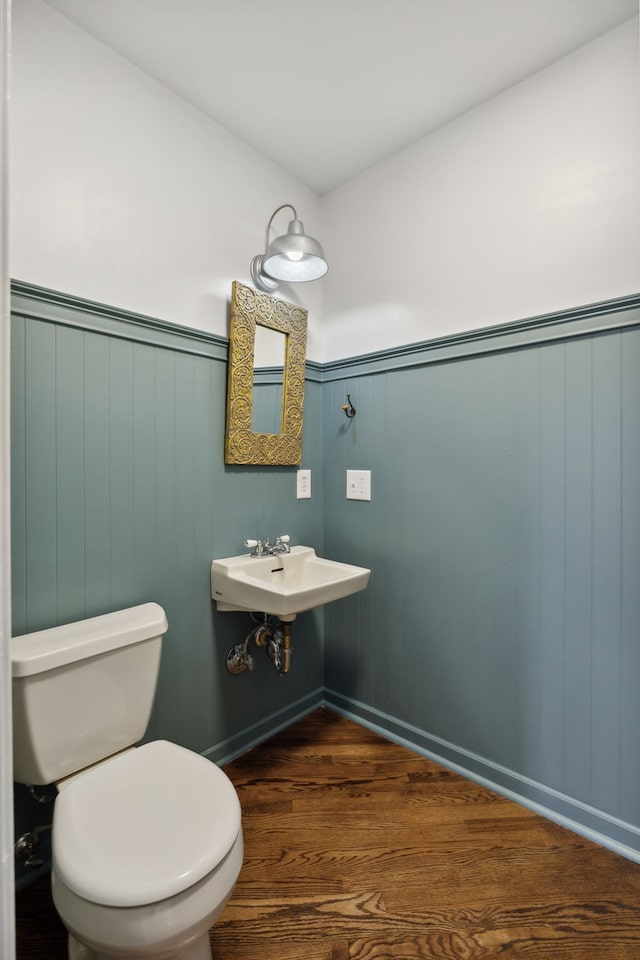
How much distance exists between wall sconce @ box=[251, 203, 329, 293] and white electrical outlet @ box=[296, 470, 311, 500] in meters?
0.84

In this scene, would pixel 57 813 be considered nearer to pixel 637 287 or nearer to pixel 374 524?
pixel 374 524

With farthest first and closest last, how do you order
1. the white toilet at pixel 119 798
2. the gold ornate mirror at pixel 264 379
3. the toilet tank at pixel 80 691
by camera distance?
the gold ornate mirror at pixel 264 379 → the toilet tank at pixel 80 691 → the white toilet at pixel 119 798

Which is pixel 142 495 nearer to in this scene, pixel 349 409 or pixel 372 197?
pixel 349 409

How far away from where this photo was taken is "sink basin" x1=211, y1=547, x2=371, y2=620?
149 cm

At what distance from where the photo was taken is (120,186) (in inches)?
57.3

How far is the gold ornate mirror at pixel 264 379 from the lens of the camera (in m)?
1.74

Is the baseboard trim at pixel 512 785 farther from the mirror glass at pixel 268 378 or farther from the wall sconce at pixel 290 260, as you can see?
the wall sconce at pixel 290 260

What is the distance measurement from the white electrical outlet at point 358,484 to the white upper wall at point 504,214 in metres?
0.58

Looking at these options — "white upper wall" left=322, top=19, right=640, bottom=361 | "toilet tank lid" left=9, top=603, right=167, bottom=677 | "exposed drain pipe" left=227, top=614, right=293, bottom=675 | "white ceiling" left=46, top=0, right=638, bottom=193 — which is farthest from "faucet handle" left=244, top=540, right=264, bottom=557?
"white ceiling" left=46, top=0, right=638, bottom=193

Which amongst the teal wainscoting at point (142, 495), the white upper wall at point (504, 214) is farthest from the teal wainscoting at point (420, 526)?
the white upper wall at point (504, 214)

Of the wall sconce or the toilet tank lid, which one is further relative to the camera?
the wall sconce

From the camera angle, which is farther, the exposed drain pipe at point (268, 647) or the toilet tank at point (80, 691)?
the exposed drain pipe at point (268, 647)

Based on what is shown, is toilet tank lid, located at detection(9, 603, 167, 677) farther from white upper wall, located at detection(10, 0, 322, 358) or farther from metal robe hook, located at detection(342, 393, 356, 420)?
metal robe hook, located at detection(342, 393, 356, 420)

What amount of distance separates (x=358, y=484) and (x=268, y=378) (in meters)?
0.63
